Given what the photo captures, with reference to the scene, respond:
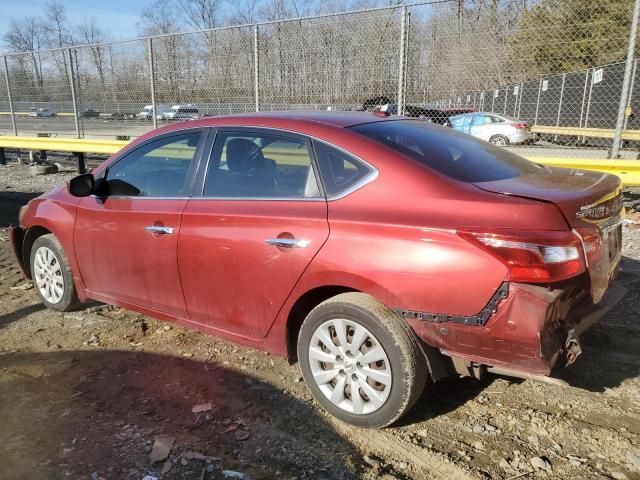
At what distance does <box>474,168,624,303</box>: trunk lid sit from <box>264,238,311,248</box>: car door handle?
952 mm

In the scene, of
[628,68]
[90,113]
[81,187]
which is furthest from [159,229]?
[90,113]

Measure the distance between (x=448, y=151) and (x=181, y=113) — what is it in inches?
319

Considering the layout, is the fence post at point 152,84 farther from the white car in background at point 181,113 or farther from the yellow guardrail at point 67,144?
the yellow guardrail at point 67,144

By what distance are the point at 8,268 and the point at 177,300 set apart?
10.9 ft

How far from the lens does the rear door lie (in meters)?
3.00

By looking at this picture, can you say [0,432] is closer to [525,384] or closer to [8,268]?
[525,384]

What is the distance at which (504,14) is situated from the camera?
24.7 feet

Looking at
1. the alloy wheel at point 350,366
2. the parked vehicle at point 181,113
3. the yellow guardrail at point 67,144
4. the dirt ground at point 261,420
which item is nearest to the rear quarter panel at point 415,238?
the alloy wheel at point 350,366

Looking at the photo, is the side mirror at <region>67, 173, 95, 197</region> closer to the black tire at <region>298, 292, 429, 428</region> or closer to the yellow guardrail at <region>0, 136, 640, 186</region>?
the yellow guardrail at <region>0, 136, 640, 186</region>

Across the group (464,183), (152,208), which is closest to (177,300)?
(152,208)

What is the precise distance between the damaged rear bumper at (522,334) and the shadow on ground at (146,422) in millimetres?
745

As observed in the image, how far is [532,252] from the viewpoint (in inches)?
94.5

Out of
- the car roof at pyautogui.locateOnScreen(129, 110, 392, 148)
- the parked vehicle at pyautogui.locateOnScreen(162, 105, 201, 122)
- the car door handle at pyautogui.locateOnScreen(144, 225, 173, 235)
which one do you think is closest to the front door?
the car door handle at pyautogui.locateOnScreen(144, 225, 173, 235)

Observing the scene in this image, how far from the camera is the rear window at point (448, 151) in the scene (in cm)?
292
